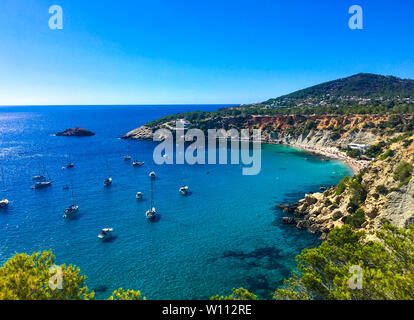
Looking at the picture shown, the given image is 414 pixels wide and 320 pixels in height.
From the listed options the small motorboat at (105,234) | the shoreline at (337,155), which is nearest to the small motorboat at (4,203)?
the small motorboat at (105,234)

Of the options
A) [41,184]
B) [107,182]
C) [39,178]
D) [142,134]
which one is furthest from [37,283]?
[142,134]

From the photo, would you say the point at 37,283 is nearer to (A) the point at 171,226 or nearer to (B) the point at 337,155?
(A) the point at 171,226

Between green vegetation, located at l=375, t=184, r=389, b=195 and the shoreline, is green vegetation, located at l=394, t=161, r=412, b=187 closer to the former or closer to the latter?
green vegetation, located at l=375, t=184, r=389, b=195

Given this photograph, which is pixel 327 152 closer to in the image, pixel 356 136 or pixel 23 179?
pixel 356 136

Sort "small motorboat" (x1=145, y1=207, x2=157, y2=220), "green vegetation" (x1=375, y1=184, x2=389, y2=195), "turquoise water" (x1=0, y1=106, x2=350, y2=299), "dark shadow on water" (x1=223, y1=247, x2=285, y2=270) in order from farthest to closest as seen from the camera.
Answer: "small motorboat" (x1=145, y1=207, x2=157, y2=220) → "green vegetation" (x1=375, y1=184, x2=389, y2=195) → "dark shadow on water" (x1=223, y1=247, x2=285, y2=270) → "turquoise water" (x1=0, y1=106, x2=350, y2=299)

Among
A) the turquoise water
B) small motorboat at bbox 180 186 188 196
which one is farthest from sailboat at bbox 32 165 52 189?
small motorboat at bbox 180 186 188 196

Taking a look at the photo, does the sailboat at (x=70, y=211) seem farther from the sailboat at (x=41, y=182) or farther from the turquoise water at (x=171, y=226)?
the sailboat at (x=41, y=182)

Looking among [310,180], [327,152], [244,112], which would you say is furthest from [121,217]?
[244,112]
